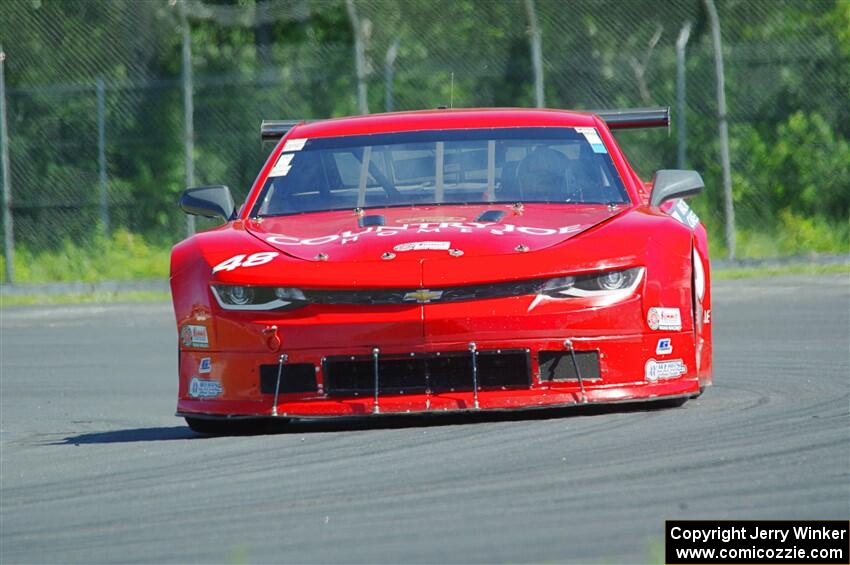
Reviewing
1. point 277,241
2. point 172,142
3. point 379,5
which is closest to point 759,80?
point 379,5

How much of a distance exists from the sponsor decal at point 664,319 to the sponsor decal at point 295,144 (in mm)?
2478

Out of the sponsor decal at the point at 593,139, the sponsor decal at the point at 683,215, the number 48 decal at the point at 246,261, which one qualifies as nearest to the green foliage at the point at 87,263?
the sponsor decal at the point at 593,139

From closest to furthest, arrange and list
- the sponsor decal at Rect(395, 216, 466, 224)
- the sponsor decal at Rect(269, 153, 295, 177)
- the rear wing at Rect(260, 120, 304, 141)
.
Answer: the sponsor decal at Rect(395, 216, 466, 224)
the sponsor decal at Rect(269, 153, 295, 177)
the rear wing at Rect(260, 120, 304, 141)

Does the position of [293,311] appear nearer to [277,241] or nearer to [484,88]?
[277,241]

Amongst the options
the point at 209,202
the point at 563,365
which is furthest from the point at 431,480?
the point at 209,202

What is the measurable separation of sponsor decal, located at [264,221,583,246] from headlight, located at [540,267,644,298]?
30 centimetres

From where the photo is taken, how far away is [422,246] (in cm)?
676

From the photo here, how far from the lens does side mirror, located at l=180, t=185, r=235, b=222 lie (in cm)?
811

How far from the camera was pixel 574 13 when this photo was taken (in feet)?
60.2

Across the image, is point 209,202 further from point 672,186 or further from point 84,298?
point 84,298

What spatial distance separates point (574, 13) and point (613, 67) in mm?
812

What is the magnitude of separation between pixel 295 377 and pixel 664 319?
153 cm

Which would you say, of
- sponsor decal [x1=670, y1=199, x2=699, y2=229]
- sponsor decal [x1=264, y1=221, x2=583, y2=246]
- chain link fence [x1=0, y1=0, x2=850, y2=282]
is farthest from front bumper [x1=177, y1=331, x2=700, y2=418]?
chain link fence [x1=0, y1=0, x2=850, y2=282]

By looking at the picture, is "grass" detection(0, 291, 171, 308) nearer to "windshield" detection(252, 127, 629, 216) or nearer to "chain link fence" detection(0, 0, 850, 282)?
"chain link fence" detection(0, 0, 850, 282)
